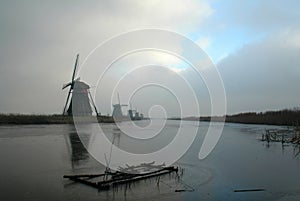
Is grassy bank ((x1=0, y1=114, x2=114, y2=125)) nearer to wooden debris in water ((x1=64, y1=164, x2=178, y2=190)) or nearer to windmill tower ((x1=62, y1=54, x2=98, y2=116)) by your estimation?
windmill tower ((x1=62, y1=54, x2=98, y2=116))

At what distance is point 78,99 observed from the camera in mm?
62875

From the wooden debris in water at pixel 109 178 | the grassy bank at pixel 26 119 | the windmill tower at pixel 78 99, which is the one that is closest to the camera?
the wooden debris in water at pixel 109 178

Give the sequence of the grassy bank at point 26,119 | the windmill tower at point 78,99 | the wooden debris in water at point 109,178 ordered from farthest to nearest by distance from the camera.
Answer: the windmill tower at point 78,99, the grassy bank at point 26,119, the wooden debris in water at point 109,178

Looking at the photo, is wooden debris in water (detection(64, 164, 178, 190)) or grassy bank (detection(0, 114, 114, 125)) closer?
wooden debris in water (detection(64, 164, 178, 190))

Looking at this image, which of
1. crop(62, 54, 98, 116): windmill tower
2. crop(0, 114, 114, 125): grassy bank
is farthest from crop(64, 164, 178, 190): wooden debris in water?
crop(62, 54, 98, 116): windmill tower

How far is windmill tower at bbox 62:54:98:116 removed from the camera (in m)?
62.0

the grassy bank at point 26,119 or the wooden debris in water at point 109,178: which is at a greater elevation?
the grassy bank at point 26,119

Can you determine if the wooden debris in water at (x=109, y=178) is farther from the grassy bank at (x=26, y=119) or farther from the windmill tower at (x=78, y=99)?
the windmill tower at (x=78, y=99)

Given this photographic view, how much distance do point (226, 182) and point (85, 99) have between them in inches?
2211

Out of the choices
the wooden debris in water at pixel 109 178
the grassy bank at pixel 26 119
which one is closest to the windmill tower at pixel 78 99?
the grassy bank at pixel 26 119

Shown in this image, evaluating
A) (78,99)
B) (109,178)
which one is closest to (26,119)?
(78,99)

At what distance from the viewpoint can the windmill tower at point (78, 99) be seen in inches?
2440

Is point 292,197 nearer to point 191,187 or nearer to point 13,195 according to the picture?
point 191,187

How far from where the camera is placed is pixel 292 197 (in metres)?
8.64
